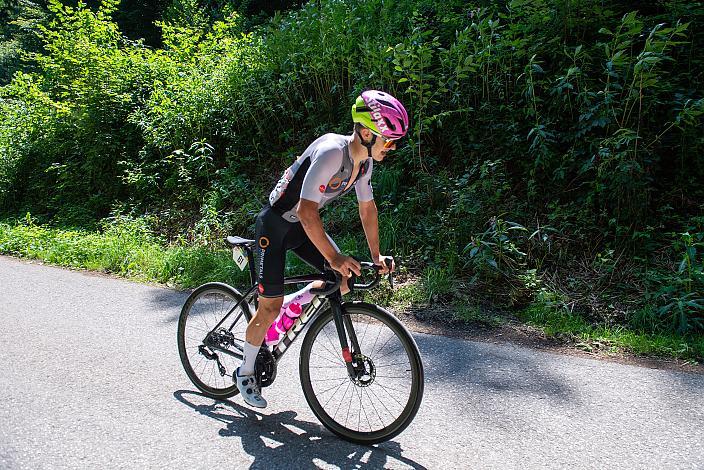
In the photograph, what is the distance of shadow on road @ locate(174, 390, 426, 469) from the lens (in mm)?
3363

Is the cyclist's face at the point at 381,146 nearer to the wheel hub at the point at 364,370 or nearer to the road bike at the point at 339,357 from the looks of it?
the road bike at the point at 339,357

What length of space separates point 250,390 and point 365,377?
2.57 ft

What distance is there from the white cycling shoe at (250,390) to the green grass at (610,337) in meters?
2.87

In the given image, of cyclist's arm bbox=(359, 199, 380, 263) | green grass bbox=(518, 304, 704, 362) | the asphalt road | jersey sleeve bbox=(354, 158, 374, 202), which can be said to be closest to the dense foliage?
green grass bbox=(518, 304, 704, 362)

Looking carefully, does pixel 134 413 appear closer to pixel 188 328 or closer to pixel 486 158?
pixel 188 328

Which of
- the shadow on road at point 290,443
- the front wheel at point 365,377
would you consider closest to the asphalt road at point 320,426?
the shadow on road at point 290,443

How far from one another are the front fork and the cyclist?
103mm

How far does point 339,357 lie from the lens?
382 cm

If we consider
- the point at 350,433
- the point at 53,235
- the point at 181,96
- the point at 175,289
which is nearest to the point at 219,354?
the point at 350,433

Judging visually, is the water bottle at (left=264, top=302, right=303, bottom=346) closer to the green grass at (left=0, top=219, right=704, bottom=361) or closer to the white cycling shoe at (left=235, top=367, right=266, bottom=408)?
the white cycling shoe at (left=235, top=367, right=266, bottom=408)

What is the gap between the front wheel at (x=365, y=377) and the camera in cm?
345

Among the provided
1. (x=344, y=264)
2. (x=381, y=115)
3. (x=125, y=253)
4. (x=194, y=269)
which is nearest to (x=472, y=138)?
(x=194, y=269)

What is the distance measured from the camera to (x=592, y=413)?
3885 mm

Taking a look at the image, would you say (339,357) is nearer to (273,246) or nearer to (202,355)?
(273,246)
